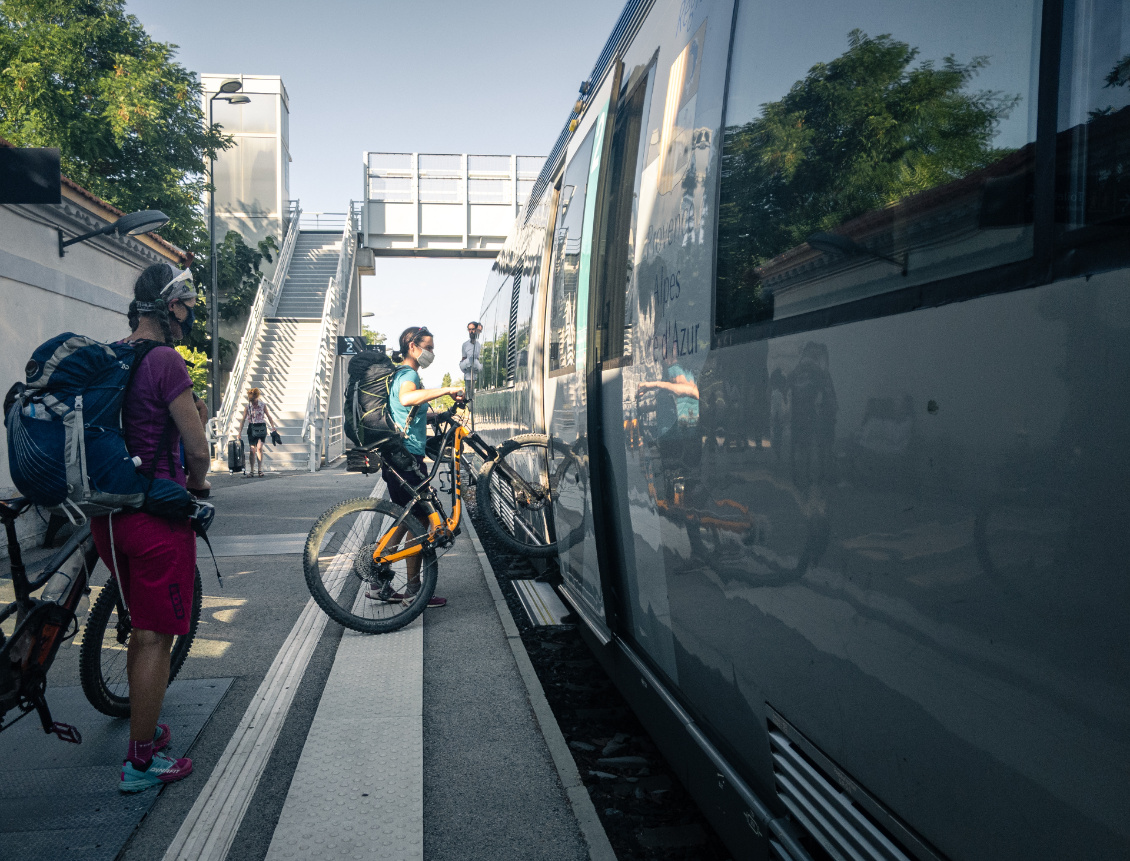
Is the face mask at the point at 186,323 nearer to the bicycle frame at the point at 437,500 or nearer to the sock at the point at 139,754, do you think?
the sock at the point at 139,754

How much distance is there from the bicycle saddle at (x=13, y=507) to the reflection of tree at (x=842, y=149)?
8.13 feet

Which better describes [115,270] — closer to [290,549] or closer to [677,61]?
[290,549]

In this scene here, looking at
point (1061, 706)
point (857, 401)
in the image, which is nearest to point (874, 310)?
point (857, 401)

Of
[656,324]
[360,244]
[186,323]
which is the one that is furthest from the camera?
[360,244]

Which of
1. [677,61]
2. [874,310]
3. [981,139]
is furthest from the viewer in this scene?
[677,61]

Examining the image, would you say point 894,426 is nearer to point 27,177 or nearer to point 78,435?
point 78,435

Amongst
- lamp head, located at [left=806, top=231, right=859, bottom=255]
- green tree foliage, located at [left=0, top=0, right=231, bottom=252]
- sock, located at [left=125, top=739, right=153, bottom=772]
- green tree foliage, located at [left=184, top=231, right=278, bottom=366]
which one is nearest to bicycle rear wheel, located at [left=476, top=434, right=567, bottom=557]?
sock, located at [left=125, top=739, right=153, bottom=772]

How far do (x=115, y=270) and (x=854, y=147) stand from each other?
13.6 meters

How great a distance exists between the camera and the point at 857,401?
1723 millimetres

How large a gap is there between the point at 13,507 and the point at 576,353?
2.52 m

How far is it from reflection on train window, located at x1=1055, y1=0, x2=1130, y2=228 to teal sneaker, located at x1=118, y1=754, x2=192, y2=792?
3.43m

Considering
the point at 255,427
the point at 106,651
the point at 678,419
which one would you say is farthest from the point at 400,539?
the point at 255,427

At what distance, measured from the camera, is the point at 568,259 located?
15.9ft

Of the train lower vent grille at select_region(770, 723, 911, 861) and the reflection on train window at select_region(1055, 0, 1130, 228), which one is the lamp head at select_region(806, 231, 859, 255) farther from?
the train lower vent grille at select_region(770, 723, 911, 861)
